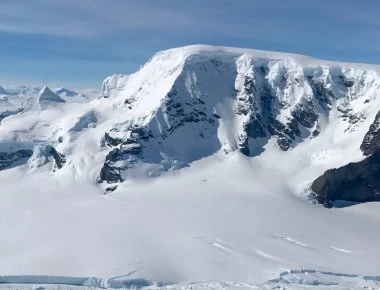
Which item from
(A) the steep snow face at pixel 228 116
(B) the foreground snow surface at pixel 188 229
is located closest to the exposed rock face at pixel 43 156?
(A) the steep snow face at pixel 228 116

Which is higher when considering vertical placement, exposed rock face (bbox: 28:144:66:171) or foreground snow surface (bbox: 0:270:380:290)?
foreground snow surface (bbox: 0:270:380:290)

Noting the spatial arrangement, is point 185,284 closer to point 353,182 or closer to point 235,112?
point 353,182

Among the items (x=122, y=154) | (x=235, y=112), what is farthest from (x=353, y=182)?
(x=122, y=154)

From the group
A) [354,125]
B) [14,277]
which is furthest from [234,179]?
[14,277]

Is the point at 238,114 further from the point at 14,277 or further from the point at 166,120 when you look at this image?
the point at 14,277

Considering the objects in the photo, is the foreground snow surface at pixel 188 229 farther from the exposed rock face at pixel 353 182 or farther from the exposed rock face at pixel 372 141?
the exposed rock face at pixel 372 141

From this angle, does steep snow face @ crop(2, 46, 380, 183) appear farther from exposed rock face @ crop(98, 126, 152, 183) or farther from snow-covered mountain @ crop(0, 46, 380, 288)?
snow-covered mountain @ crop(0, 46, 380, 288)

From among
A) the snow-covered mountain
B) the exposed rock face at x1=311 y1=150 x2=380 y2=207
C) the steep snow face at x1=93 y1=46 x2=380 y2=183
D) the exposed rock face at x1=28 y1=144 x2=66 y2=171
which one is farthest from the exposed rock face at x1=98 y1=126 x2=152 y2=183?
the exposed rock face at x1=311 y1=150 x2=380 y2=207
